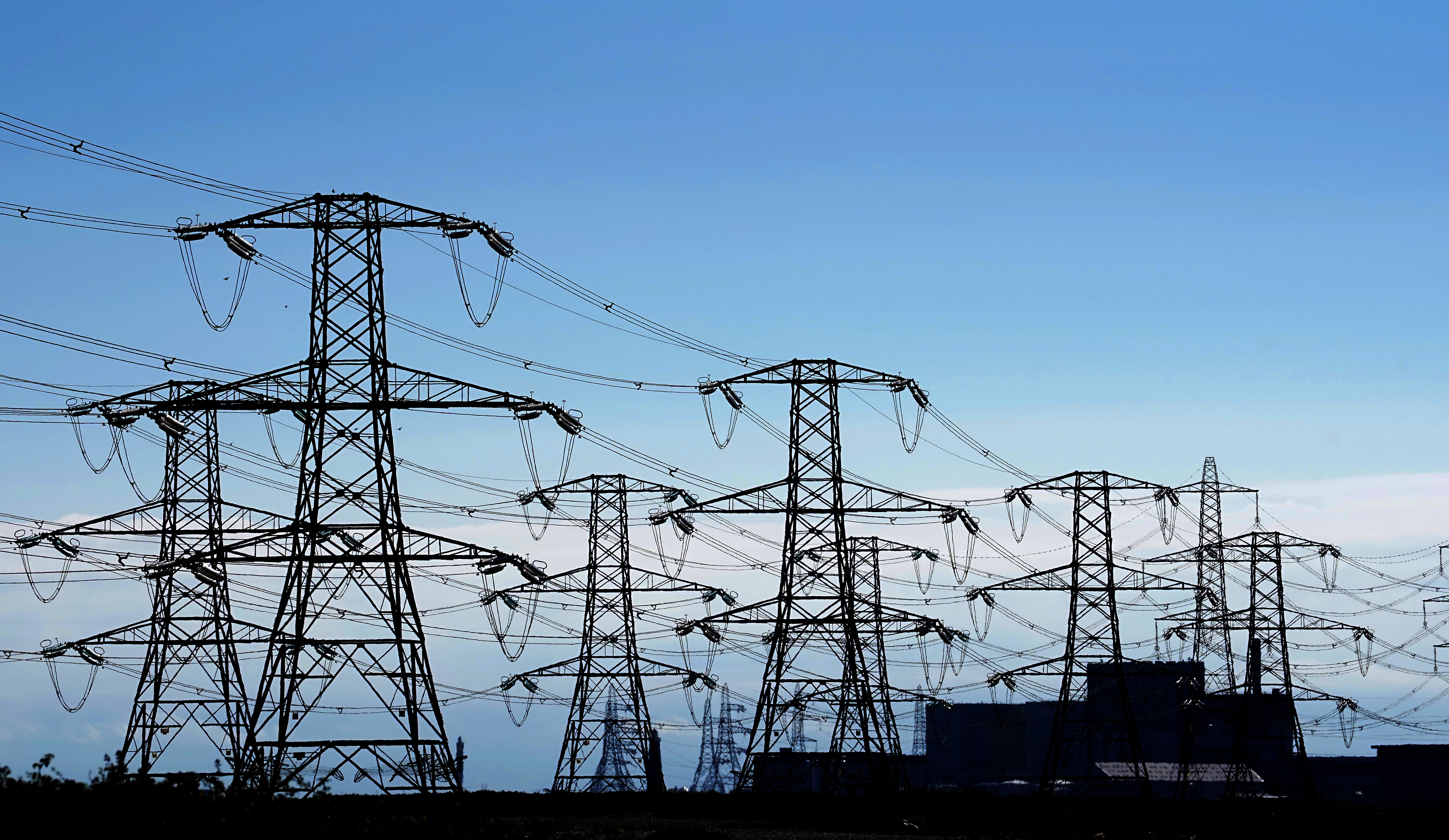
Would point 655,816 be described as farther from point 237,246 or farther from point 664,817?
point 237,246

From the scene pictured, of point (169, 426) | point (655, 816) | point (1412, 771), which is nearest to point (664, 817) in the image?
point (655, 816)

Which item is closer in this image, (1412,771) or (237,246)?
(237,246)

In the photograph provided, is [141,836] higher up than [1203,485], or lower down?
lower down

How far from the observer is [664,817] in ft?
175

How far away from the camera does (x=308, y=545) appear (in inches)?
1481

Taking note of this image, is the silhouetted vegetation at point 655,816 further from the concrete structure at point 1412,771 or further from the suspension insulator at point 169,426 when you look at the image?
the concrete structure at point 1412,771

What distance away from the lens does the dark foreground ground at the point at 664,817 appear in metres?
27.9

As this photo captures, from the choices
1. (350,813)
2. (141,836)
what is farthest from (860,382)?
(141,836)

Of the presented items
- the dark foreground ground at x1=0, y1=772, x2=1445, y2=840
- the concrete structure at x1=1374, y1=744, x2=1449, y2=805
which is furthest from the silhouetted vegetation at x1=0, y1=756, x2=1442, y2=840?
the concrete structure at x1=1374, y1=744, x2=1449, y2=805

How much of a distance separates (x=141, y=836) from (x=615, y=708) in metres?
45.5

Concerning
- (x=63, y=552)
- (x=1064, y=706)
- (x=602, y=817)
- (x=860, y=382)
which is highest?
(x=860, y=382)

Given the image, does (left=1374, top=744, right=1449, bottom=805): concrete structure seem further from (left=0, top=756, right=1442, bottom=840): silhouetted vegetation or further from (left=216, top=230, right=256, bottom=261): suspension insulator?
(left=216, top=230, right=256, bottom=261): suspension insulator

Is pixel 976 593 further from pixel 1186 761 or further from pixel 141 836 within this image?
pixel 141 836

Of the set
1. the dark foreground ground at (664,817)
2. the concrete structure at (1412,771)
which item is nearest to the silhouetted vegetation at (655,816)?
the dark foreground ground at (664,817)
